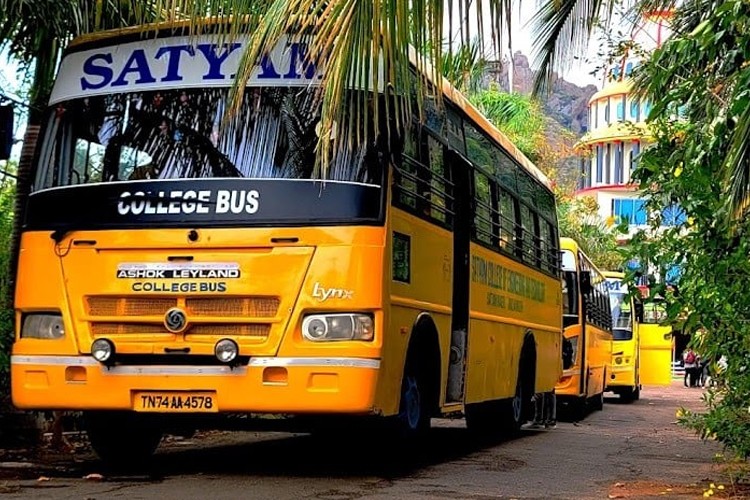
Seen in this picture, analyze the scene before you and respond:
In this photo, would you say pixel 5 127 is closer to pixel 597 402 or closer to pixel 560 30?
pixel 560 30

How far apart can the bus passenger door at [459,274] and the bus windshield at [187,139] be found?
8.55 feet

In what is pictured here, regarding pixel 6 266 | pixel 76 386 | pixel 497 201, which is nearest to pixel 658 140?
pixel 497 201

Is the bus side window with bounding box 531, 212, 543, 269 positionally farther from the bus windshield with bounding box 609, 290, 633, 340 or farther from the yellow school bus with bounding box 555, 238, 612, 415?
the bus windshield with bounding box 609, 290, 633, 340

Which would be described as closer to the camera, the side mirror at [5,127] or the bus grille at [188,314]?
the side mirror at [5,127]

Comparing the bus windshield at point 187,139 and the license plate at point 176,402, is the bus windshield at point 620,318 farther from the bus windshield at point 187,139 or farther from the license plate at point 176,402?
the license plate at point 176,402

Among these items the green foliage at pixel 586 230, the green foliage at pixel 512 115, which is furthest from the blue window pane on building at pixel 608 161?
the green foliage at pixel 512 115

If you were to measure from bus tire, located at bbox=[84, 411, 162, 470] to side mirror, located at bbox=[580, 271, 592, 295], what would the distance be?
13.5 m

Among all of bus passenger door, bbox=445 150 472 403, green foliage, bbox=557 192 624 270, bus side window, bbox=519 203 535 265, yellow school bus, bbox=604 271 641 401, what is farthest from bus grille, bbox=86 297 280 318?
green foliage, bbox=557 192 624 270

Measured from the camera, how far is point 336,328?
9.34m

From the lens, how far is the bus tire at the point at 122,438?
1037 centimetres

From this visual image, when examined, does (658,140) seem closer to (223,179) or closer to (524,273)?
(223,179)

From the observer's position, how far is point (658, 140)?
11.2 meters

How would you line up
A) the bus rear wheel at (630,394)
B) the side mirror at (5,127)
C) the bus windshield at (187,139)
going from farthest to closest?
1. the bus rear wheel at (630,394)
2. the bus windshield at (187,139)
3. the side mirror at (5,127)

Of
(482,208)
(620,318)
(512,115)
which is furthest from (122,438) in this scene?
(512,115)
